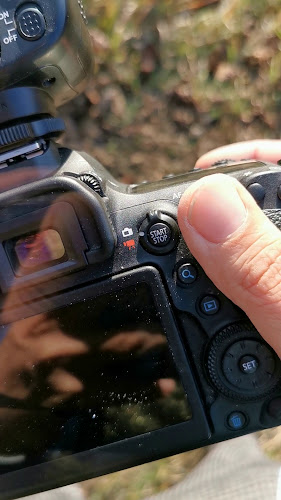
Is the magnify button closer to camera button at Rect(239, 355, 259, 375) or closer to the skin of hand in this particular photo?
the skin of hand

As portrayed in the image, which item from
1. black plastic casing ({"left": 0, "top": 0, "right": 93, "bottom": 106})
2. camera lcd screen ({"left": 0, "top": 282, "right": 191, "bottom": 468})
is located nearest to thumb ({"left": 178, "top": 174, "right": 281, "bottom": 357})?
camera lcd screen ({"left": 0, "top": 282, "right": 191, "bottom": 468})

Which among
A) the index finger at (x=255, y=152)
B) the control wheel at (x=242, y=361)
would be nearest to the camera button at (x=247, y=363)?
the control wheel at (x=242, y=361)

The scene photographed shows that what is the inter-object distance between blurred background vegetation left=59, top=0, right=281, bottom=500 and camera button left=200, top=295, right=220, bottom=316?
1.13 metres

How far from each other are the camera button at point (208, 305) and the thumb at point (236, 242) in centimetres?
4

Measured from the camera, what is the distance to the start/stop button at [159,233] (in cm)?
112

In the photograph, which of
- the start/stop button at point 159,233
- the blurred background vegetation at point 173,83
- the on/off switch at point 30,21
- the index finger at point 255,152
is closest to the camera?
the on/off switch at point 30,21

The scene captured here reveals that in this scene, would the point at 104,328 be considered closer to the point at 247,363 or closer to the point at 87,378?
the point at 87,378

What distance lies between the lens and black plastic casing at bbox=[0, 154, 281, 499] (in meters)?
1.09

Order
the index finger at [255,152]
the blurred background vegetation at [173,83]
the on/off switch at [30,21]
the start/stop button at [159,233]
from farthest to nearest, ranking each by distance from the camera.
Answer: the blurred background vegetation at [173,83]
the index finger at [255,152]
the start/stop button at [159,233]
the on/off switch at [30,21]

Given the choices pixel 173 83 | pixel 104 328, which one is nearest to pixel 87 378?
pixel 104 328

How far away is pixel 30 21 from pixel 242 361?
73 cm

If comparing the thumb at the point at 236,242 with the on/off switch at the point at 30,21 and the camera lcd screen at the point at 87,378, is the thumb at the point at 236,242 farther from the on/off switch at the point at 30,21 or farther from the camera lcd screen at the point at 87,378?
the on/off switch at the point at 30,21

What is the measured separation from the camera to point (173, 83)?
2213mm

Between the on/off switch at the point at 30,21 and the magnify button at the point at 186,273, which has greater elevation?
the on/off switch at the point at 30,21
